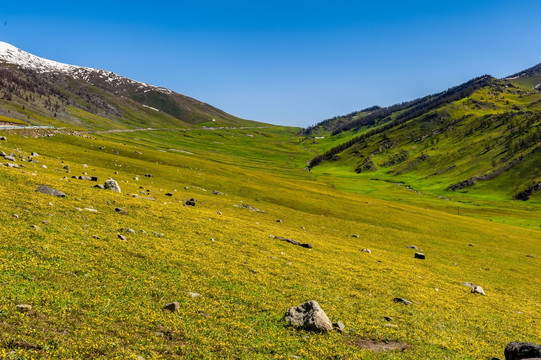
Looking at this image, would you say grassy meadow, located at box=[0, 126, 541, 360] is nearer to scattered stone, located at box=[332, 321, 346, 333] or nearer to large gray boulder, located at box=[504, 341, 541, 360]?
scattered stone, located at box=[332, 321, 346, 333]

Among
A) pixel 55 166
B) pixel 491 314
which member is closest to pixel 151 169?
pixel 55 166

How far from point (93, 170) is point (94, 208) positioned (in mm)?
31605

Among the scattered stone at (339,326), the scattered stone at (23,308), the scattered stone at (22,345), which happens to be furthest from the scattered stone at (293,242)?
the scattered stone at (22,345)

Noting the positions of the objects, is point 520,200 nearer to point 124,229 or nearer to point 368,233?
point 368,233

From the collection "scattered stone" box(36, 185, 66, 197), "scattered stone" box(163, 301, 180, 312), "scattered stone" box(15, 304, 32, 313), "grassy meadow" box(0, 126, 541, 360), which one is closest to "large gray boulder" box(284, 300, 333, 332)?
"grassy meadow" box(0, 126, 541, 360)

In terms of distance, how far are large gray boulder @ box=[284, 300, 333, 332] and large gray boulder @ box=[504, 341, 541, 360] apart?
8.75 meters

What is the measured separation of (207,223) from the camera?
112ft

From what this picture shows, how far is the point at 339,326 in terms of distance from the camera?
17.0 meters

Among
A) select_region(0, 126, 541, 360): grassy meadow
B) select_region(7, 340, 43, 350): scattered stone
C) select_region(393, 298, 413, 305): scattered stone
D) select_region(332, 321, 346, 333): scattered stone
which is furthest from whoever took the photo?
select_region(393, 298, 413, 305): scattered stone

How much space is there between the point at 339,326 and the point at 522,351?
28.0 ft

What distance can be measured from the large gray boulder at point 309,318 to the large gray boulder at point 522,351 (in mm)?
8754

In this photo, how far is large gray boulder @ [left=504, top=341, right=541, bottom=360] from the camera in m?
14.4

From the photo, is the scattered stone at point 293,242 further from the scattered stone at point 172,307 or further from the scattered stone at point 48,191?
the scattered stone at point 48,191

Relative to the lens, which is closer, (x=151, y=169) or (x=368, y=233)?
(x=368, y=233)
